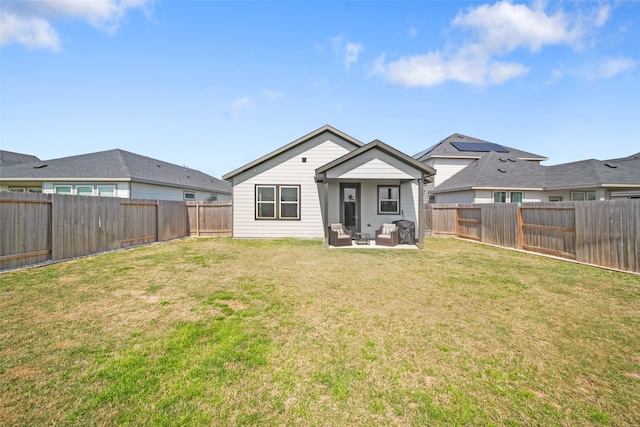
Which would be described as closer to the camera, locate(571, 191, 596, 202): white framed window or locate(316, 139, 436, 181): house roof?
locate(316, 139, 436, 181): house roof

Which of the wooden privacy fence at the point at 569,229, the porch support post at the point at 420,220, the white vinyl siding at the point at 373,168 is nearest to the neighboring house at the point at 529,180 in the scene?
the wooden privacy fence at the point at 569,229

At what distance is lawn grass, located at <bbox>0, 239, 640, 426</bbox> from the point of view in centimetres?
255

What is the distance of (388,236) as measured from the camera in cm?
1266

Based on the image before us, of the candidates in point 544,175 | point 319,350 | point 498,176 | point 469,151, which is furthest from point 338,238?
point 469,151

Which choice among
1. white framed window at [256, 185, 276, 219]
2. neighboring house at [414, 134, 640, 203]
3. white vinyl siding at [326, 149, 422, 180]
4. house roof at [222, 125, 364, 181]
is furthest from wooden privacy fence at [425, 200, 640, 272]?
white framed window at [256, 185, 276, 219]

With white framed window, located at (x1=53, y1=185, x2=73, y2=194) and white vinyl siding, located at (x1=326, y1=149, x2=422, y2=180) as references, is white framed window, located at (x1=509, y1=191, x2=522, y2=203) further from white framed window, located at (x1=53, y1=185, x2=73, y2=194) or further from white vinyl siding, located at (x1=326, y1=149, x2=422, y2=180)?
white framed window, located at (x1=53, y1=185, x2=73, y2=194)

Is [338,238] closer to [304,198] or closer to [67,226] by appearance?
[304,198]

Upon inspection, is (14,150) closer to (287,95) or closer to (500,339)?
(287,95)

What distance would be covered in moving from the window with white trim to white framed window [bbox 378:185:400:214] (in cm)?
430

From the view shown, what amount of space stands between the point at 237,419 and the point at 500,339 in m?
3.57

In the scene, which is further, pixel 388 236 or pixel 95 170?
pixel 95 170

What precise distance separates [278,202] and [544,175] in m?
20.2

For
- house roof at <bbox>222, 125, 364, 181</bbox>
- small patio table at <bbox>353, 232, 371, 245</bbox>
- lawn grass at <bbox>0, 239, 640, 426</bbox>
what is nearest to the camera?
lawn grass at <bbox>0, 239, 640, 426</bbox>

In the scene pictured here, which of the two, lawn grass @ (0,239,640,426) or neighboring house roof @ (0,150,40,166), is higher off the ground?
neighboring house roof @ (0,150,40,166)
